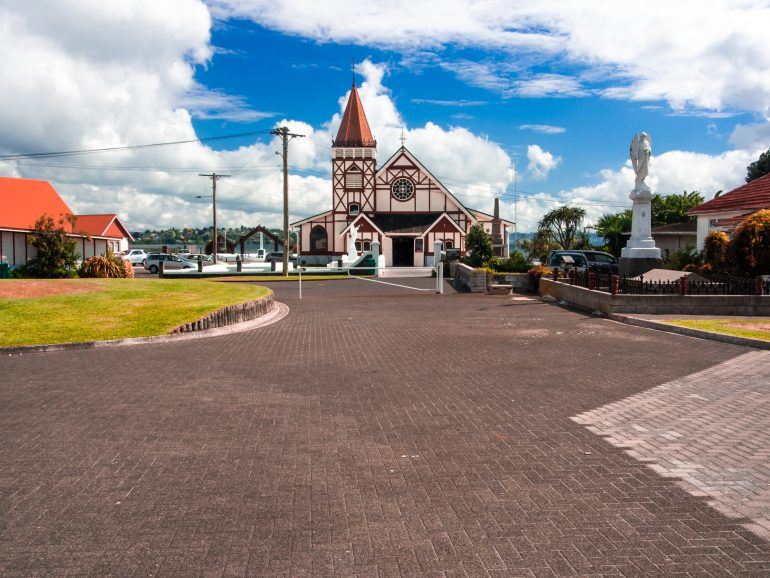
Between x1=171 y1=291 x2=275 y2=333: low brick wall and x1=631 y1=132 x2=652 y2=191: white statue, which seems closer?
x1=171 y1=291 x2=275 y2=333: low brick wall

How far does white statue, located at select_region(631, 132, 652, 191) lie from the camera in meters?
24.0

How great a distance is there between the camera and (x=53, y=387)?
929 cm

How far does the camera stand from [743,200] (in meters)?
31.5

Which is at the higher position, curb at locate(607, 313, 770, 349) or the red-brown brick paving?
curb at locate(607, 313, 770, 349)

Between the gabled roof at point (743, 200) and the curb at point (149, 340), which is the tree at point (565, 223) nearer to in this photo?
the gabled roof at point (743, 200)

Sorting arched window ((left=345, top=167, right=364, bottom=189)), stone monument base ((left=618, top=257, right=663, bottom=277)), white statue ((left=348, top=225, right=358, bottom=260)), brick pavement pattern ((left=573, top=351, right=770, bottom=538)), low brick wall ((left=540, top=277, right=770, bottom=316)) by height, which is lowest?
brick pavement pattern ((left=573, top=351, right=770, bottom=538))

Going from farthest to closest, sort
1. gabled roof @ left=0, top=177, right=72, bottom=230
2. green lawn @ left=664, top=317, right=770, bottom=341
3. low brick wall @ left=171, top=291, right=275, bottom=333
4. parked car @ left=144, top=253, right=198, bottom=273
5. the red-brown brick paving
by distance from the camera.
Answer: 1. parked car @ left=144, top=253, right=198, bottom=273
2. gabled roof @ left=0, top=177, right=72, bottom=230
3. low brick wall @ left=171, top=291, right=275, bottom=333
4. green lawn @ left=664, top=317, right=770, bottom=341
5. the red-brown brick paving

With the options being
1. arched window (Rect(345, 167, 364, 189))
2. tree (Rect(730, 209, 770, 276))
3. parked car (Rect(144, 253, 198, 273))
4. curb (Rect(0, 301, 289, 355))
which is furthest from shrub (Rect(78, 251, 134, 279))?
arched window (Rect(345, 167, 364, 189))

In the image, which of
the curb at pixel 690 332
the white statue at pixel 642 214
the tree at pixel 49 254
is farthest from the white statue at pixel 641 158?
the tree at pixel 49 254

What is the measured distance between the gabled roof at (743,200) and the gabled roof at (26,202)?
3440cm

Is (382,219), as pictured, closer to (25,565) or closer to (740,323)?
(740,323)

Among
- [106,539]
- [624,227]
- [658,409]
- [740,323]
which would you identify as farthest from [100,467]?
[624,227]

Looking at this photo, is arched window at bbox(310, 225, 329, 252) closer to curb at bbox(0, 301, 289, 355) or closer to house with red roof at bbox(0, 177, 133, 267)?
house with red roof at bbox(0, 177, 133, 267)

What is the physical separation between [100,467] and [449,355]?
23.9ft
